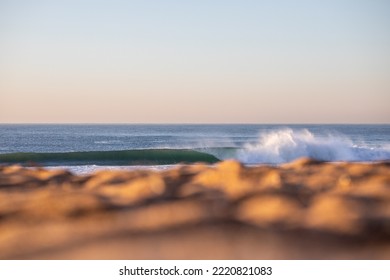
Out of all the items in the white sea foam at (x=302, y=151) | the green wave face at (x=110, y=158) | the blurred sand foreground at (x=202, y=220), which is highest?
the green wave face at (x=110, y=158)

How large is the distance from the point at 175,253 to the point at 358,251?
522 mm

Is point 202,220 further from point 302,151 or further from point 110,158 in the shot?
point 302,151

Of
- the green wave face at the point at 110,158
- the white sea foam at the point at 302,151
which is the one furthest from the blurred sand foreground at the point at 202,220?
the green wave face at the point at 110,158

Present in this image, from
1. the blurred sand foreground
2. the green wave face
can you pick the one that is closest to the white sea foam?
the green wave face

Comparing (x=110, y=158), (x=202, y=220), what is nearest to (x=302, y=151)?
(x=110, y=158)

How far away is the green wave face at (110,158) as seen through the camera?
14355 millimetres

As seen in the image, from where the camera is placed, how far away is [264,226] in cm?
160

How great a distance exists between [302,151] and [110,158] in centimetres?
529

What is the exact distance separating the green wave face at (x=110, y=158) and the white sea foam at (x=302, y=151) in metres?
2.10

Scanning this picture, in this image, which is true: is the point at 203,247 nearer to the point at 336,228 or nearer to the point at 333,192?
the point at 336,228

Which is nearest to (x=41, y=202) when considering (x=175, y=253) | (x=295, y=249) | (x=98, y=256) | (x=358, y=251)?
(x=98, y=256)

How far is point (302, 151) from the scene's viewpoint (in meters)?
14.3

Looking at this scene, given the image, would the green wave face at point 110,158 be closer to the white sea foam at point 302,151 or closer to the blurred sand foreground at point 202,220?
the white sea foam at point 302,151

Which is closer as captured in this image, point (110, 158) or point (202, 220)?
point (202, 220)
